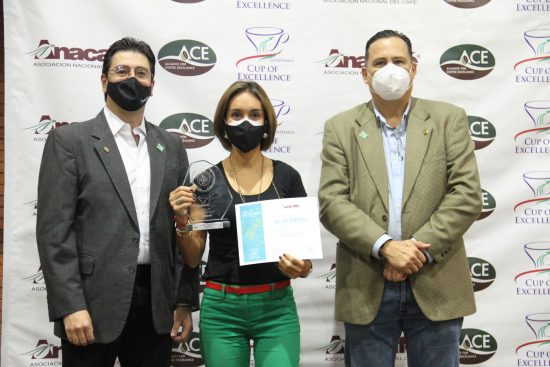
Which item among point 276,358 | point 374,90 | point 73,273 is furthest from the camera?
point 374,90

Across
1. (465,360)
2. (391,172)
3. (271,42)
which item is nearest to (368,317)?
(391,172)

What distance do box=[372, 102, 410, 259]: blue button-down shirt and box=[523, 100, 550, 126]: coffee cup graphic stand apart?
4.17ft

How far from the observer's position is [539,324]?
10.9ft

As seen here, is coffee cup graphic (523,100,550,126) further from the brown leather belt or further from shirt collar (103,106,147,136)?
shirt collar (103,106,147,136)

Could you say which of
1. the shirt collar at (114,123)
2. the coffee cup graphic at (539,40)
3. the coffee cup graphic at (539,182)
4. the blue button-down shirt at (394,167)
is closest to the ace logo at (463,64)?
the coffee cup graphic at (539,40)

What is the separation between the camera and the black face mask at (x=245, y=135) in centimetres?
237

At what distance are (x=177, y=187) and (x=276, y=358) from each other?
80 centimetres

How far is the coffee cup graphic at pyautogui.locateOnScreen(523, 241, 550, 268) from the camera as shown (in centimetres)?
332

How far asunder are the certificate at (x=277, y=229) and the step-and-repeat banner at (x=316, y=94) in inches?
41.6

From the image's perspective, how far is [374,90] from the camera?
2424mm

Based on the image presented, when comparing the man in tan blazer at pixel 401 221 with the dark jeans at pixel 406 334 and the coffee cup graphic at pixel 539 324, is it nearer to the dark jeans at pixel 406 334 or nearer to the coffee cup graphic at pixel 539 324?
the dark jeans at pixel 406 334

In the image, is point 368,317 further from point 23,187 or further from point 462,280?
point 23,187

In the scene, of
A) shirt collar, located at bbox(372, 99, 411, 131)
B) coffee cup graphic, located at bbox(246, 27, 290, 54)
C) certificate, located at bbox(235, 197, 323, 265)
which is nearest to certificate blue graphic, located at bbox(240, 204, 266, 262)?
certificate, located at bbox(235, 197, 323, 265)

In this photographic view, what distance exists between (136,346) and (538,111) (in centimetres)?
257
